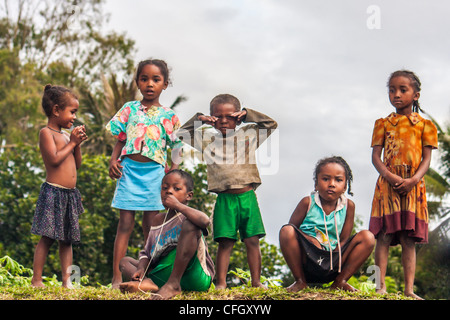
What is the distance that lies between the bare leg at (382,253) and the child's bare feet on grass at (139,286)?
2036 millimetres

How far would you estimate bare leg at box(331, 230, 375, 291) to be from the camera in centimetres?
479

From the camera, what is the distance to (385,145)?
5535mm

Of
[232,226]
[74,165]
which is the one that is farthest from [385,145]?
[74,165]

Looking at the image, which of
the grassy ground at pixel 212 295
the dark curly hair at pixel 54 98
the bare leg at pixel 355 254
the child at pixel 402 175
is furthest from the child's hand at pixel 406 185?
the dark curly hair at pixel 54 98

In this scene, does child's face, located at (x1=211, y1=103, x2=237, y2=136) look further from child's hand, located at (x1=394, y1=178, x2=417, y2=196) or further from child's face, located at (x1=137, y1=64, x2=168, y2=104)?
child's hand, located at (x1=394, y1=178, x2=417, y2=196)

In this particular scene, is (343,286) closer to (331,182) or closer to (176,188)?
(331,182)

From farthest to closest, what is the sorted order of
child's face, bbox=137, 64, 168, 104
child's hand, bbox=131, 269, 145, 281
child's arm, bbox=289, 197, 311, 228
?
child's face, bbox=137, 64, 168, 104 → child's arm, bbox=289, 197, 311, 228 → child's hand, bbox=131, 269, 145, 281

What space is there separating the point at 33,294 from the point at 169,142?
1.90 m

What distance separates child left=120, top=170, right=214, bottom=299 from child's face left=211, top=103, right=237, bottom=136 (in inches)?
31.8

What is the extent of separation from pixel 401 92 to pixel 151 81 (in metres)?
2.36

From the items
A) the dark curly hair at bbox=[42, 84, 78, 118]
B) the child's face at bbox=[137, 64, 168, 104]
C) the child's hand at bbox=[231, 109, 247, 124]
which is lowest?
the child's hand at bbox=[231, 109, 247, 124]

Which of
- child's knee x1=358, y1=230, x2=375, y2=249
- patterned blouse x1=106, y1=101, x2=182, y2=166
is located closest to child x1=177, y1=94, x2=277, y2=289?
patterned blouse x1=106, y1=101, x2=182, y2=166

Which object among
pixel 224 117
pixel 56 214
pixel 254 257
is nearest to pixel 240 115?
pixel 224 117

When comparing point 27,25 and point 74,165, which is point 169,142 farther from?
point 27,25
